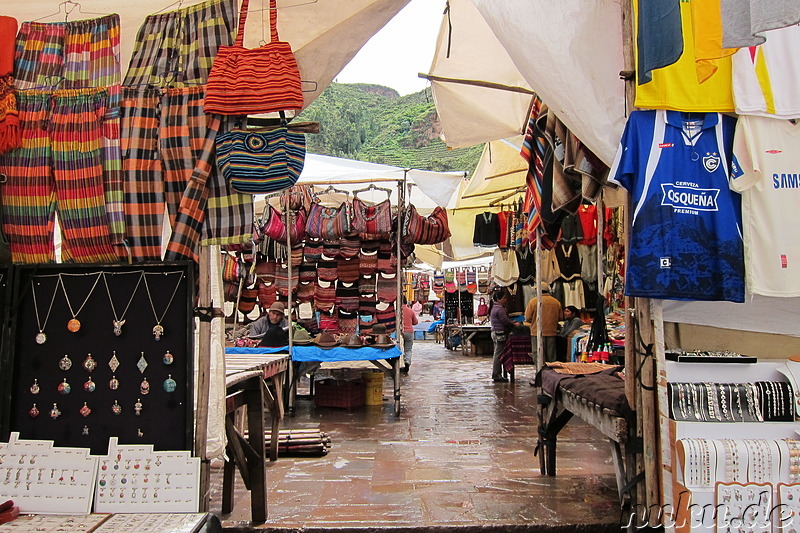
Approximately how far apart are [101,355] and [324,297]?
662cm

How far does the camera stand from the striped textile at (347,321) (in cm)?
966

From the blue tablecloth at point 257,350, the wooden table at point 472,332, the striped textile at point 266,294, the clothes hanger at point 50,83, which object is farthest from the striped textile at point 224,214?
the wooden table at point 472,332

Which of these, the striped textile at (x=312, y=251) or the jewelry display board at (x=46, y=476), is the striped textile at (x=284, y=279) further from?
the jewelry display board at (x=46, y=476)

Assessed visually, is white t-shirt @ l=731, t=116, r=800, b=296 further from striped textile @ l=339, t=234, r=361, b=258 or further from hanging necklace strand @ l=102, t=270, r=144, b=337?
striped textile @ l=339, t=234, r=361, b=258

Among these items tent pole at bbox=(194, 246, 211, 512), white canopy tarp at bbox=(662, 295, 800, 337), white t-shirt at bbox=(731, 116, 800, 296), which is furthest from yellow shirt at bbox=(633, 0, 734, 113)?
tent pole at bbox=(194, 246, 211, 512)

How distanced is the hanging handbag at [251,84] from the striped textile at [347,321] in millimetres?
6809

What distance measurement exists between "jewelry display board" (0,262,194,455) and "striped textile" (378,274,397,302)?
21.4ft

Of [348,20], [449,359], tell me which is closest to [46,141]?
[348,20]

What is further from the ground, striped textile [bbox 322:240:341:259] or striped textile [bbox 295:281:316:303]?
striped textile [bbox 322:240:341:259]

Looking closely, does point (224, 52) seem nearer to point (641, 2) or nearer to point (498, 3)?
point (498, 3)

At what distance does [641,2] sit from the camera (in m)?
3.42

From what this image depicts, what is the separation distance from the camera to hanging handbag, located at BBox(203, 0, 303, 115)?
3.03 metres

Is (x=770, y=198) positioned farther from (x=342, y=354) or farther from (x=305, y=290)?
(x=305, y=290)

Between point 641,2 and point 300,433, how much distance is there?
4.88 m
